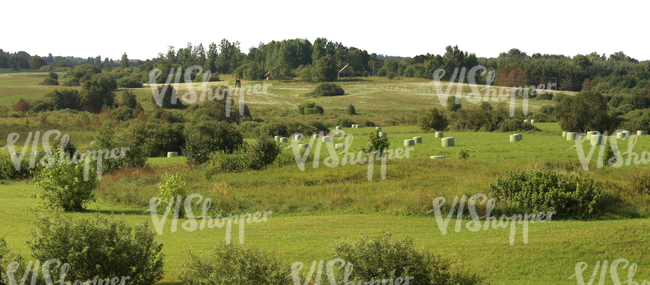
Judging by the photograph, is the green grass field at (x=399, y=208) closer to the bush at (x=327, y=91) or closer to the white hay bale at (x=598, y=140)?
the white hay bale at (x=598, y=140)

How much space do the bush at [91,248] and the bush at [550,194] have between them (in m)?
15.0

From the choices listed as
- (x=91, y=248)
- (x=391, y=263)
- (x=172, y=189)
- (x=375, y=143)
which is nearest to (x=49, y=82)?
(x=375, y=143)

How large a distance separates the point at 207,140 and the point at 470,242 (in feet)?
84.6

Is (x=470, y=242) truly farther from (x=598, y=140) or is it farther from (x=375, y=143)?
(x=598, y=140)

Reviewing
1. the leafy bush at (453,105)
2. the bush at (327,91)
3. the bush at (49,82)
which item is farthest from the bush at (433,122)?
the bush at (49,82)

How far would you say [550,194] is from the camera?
18.9 m

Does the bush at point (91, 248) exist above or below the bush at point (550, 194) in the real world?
above

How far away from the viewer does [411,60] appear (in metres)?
165

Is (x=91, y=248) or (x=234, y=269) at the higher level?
(x=91, y=248)

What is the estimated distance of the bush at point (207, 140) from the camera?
33.8m

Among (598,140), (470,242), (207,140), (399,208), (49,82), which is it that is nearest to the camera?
(470,242)

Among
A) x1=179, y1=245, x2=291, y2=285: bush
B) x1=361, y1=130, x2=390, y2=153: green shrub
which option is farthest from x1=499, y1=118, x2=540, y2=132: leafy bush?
x1=179, y1=245, x2=291, y2=285: bush

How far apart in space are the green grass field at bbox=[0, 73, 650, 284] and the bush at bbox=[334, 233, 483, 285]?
60.1 inches

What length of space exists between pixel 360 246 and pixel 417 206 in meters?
11.5
